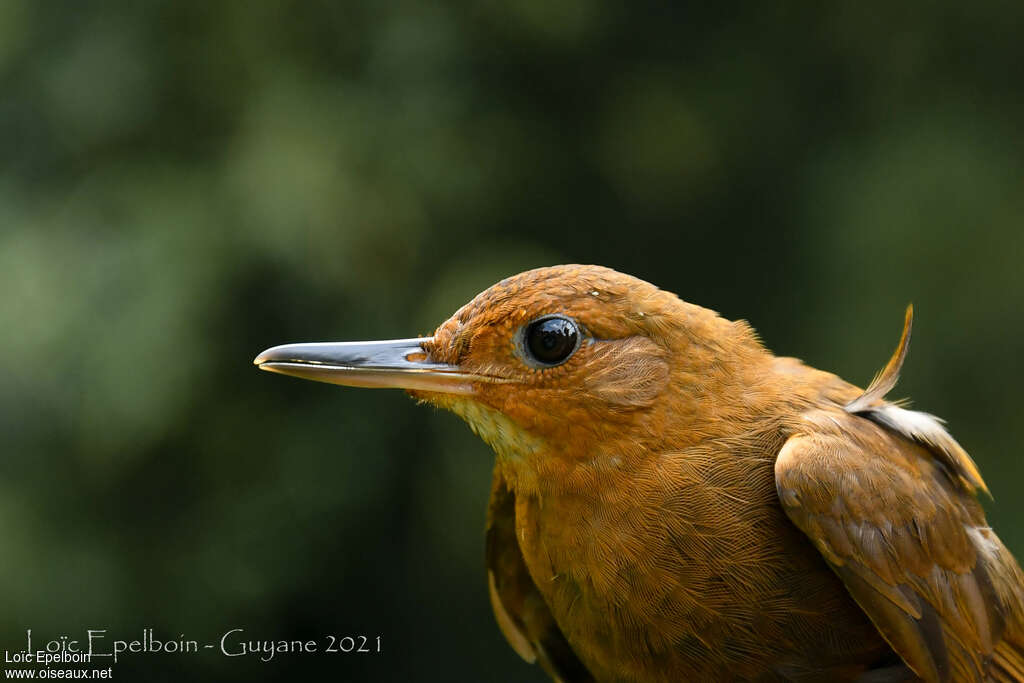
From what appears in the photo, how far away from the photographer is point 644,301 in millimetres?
2285

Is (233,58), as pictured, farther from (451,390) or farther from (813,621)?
(813,621)

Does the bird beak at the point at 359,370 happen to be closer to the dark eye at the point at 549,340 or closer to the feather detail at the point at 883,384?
the dark eye at the point at 549,340

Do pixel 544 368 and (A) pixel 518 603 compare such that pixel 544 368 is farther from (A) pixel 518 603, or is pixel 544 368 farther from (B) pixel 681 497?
(A) pixel 518 603

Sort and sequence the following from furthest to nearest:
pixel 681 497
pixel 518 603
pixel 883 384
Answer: pixel 518 603 → pixel 883 384 → pixel 681 497

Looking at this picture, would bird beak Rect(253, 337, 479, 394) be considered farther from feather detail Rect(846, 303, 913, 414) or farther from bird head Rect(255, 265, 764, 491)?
feather detail Rect(846, 303, 913, 414)

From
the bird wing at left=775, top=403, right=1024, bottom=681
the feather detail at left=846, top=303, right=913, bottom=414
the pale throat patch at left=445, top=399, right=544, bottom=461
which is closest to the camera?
the bird wing at left=775, top=403, right=1024, bottom=681

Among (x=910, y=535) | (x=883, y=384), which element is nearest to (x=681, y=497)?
(x=910, y=535)

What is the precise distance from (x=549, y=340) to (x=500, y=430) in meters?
0.22

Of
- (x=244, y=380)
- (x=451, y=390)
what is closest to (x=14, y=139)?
(x=244, y=380)

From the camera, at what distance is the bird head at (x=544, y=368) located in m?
2.18

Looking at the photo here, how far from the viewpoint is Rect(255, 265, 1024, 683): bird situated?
212cm

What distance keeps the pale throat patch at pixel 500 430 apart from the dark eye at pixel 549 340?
147 millimetres

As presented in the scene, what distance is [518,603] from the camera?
8.73ft

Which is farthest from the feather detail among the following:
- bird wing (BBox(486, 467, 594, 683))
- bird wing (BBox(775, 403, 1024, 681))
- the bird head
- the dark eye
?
bird wing (BBox(486, 467, 594, 683))
